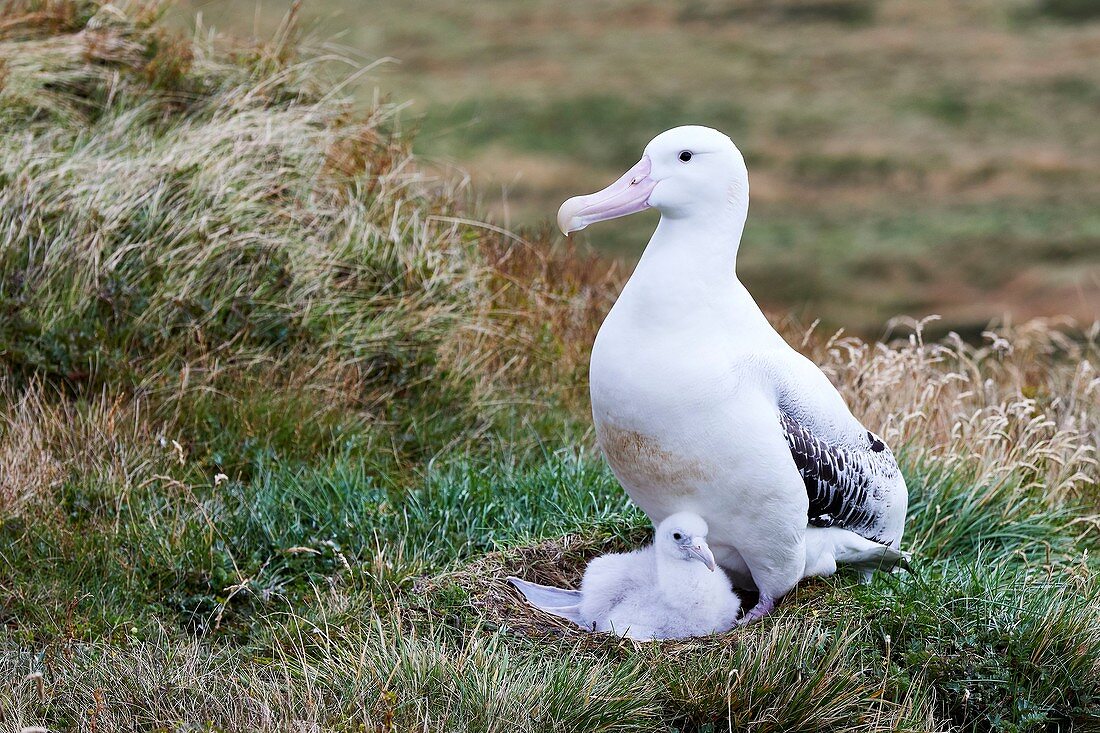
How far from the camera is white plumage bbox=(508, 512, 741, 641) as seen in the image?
3803 millimetres

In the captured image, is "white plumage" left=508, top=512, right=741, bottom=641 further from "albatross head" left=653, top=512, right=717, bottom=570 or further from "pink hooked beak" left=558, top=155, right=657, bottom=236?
"pink hooked beak" left=558, top=155, right=657, bottom=236

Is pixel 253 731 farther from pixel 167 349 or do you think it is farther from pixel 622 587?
pixel 167 349

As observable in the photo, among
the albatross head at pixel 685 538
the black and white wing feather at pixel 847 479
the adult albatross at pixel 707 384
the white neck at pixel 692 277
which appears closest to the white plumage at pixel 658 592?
the albatross head at pixel 685 538

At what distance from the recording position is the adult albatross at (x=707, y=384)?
358 centimetres

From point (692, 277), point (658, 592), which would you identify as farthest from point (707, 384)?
point (658, 592)

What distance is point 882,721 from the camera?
3.55 m

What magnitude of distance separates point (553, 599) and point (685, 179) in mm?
1455

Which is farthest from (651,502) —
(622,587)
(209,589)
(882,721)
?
(209,589)

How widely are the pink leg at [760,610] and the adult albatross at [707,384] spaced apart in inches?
6.8

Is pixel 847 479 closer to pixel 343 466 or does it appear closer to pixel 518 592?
pixel 518 592

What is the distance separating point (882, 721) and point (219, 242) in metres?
3.74

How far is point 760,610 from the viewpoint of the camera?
4.00 m

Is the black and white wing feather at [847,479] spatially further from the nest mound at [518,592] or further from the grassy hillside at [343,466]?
the nest mound at [518,592]

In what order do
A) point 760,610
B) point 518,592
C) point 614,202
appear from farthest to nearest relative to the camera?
1. point 518,592
2. point 760,610
3. point 614,202
